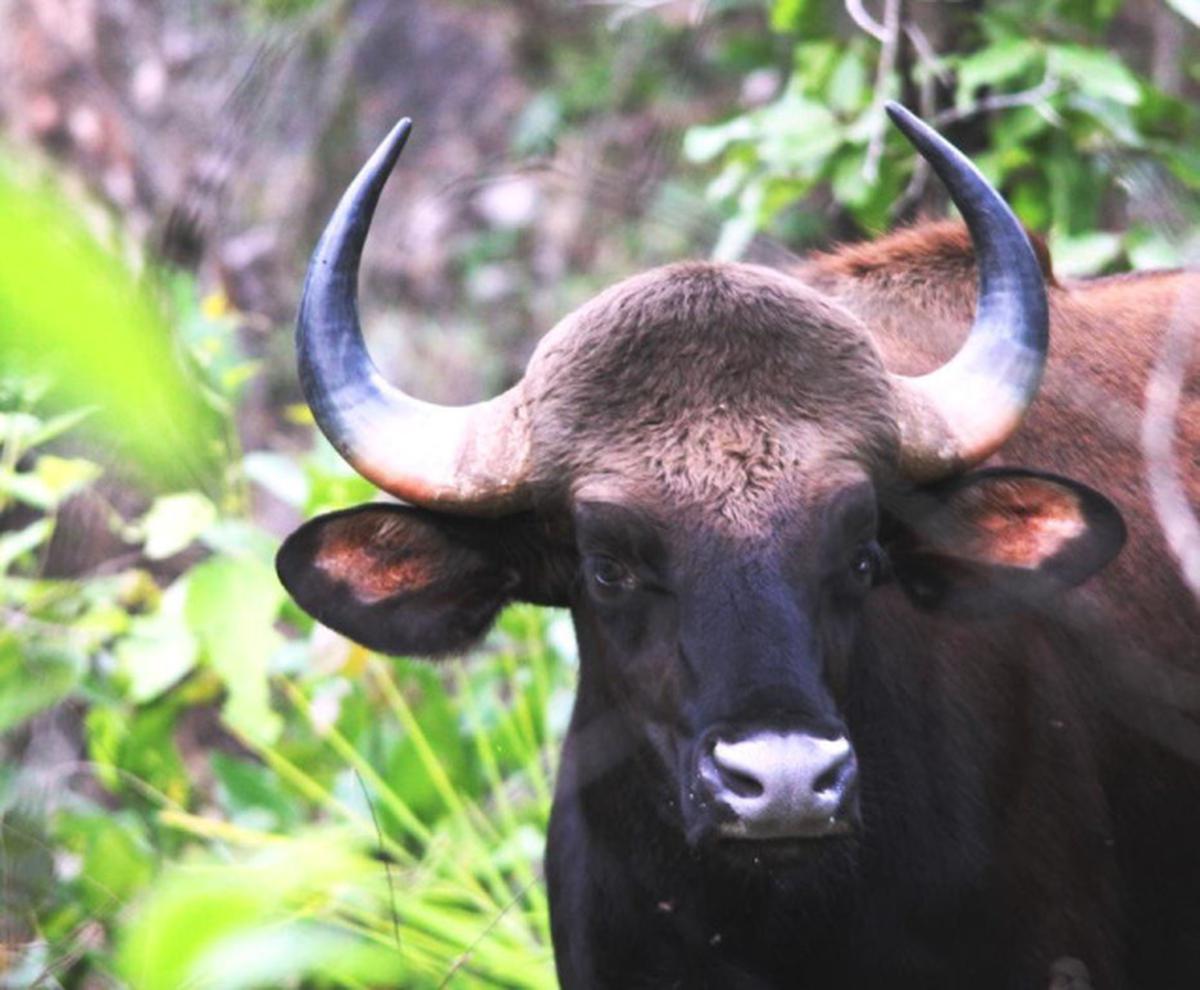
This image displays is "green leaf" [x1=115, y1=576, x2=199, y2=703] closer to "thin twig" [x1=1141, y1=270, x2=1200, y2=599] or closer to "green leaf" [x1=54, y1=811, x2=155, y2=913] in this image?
"green leaf" [x1=54, y1=811, x2=155, y2=913]

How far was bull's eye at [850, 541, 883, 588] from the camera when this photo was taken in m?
3.51

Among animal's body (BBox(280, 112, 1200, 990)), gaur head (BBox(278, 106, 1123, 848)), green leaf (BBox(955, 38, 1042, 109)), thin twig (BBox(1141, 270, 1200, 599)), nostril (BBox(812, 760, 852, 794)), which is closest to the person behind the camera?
nostril (BBox(812, 760, 852, 794))

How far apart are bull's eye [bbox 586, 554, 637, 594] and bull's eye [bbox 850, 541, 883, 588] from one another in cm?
44

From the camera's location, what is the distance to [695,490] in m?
3.40

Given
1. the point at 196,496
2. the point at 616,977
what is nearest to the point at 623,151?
the point at 196,496

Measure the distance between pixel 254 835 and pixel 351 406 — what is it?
235 centimetres

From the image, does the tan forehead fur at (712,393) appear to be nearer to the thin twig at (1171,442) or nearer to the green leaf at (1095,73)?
the thin twig at (1171,442)

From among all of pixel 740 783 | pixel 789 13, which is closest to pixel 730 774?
pixel 740 783

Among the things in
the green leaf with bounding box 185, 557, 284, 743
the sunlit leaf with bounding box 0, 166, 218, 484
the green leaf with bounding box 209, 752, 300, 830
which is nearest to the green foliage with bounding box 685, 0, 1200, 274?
Result: the green leaf with bounding box 185, 557, 284, 743

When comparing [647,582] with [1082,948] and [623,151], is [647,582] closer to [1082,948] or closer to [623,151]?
[1082,948]

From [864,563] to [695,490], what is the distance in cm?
40

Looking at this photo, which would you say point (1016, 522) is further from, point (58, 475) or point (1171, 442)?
point (58, 475)

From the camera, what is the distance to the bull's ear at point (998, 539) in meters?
3.69

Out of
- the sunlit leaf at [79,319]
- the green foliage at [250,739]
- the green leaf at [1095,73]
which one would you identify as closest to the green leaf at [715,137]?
the green leaf at [1095,73]
